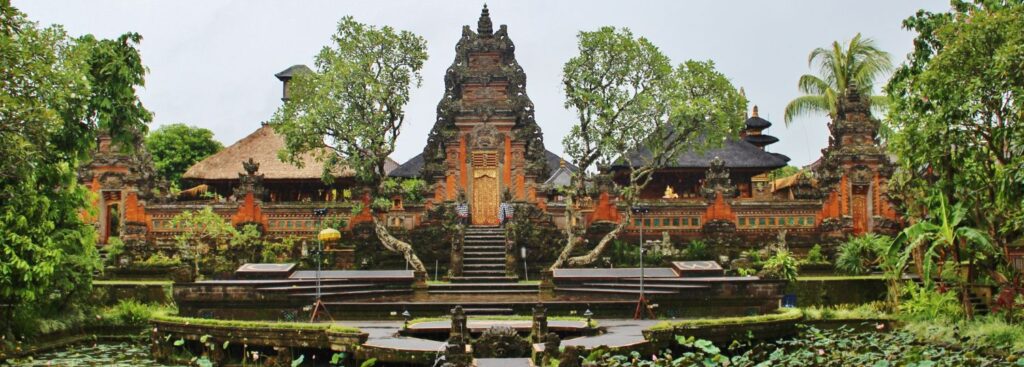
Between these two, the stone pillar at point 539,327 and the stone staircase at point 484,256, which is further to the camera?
the stone staircase at point 484,256

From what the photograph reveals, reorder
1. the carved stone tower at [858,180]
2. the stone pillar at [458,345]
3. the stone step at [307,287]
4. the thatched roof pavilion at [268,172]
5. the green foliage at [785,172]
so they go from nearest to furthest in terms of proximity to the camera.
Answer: the stone pillar at [458,345] → the stone step at [307,287] → the carved stone tower at [858,180] → the thatched roof pavilion at [268,172] → the green foliage at [785,172]

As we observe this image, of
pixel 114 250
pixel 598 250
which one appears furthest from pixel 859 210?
pixel 114 250

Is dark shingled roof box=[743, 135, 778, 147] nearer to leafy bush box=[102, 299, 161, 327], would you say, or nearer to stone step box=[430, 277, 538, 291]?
stone step box=[430, 277, 538, 291]

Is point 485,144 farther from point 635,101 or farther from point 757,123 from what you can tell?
point 757,123

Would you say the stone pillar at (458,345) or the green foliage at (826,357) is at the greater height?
the green foliage at (826,357)

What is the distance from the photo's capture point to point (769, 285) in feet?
64.2

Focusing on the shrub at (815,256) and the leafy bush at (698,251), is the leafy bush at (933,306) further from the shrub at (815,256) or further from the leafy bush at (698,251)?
the leafy bush at (698,251)

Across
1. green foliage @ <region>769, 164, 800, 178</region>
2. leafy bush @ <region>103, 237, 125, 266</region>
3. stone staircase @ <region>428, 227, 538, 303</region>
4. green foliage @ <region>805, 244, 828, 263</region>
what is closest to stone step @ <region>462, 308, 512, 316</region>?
stone staircase @ <region>428, 227, 538, 303</region>

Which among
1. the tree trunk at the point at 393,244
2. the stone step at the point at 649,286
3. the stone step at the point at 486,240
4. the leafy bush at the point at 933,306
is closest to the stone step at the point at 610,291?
the stone step at the point at 649,286

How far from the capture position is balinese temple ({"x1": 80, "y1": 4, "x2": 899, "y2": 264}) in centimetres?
2764

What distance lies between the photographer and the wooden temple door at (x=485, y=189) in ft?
90.8

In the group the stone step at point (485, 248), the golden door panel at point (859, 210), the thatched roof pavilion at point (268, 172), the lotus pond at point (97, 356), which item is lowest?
the lotus pond at point (97, 356)

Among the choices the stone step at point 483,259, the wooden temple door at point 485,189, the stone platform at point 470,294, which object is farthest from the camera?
the wooden temple door at point 485,189

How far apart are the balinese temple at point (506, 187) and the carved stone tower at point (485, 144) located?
1.1 inches
